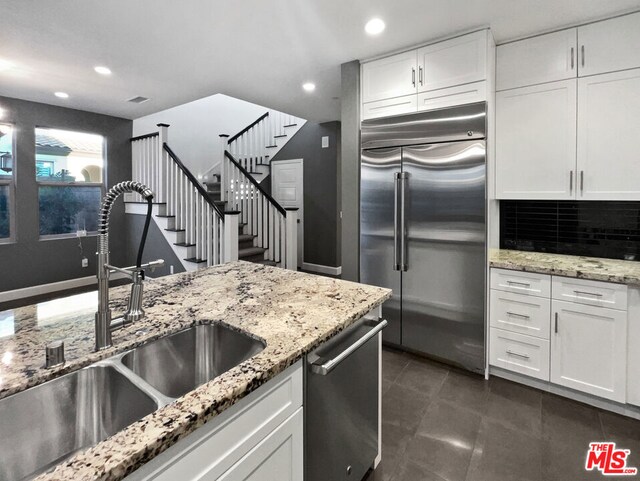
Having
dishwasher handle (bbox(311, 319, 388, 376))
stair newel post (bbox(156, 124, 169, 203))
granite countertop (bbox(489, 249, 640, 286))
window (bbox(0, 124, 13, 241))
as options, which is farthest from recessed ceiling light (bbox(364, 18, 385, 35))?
window (bbox(0, 124, 13, 241))

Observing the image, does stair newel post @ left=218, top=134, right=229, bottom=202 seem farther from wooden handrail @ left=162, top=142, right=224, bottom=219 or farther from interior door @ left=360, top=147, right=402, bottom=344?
interior door @ left=360, top=147, right=402, bottom=344

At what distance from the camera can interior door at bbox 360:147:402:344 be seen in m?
2.97

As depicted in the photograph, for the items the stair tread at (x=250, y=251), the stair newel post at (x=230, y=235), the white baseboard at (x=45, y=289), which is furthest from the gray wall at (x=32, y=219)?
the stair newel post at (x=230, y=235)

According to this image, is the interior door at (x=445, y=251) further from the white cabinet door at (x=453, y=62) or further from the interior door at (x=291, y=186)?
the interior door at (x=291, y=186)

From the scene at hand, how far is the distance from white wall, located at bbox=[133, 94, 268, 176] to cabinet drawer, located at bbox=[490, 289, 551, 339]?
5815mm

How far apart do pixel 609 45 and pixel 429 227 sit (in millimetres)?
1711

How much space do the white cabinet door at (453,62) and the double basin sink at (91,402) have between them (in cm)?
246

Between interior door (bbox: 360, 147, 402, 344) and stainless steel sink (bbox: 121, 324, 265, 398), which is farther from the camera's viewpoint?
interior door (bbox: 360, 147, 402, 344)

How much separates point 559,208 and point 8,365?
11.5 feet

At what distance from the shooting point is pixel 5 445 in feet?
2.75

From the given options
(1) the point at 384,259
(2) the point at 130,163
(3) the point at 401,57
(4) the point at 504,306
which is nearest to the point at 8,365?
(1) the point at 384,259

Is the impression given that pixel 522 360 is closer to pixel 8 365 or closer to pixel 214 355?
pixel 214 355

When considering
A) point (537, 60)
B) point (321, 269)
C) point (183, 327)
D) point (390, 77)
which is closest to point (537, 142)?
point (537, 60)

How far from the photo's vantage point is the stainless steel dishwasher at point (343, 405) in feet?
3.91
